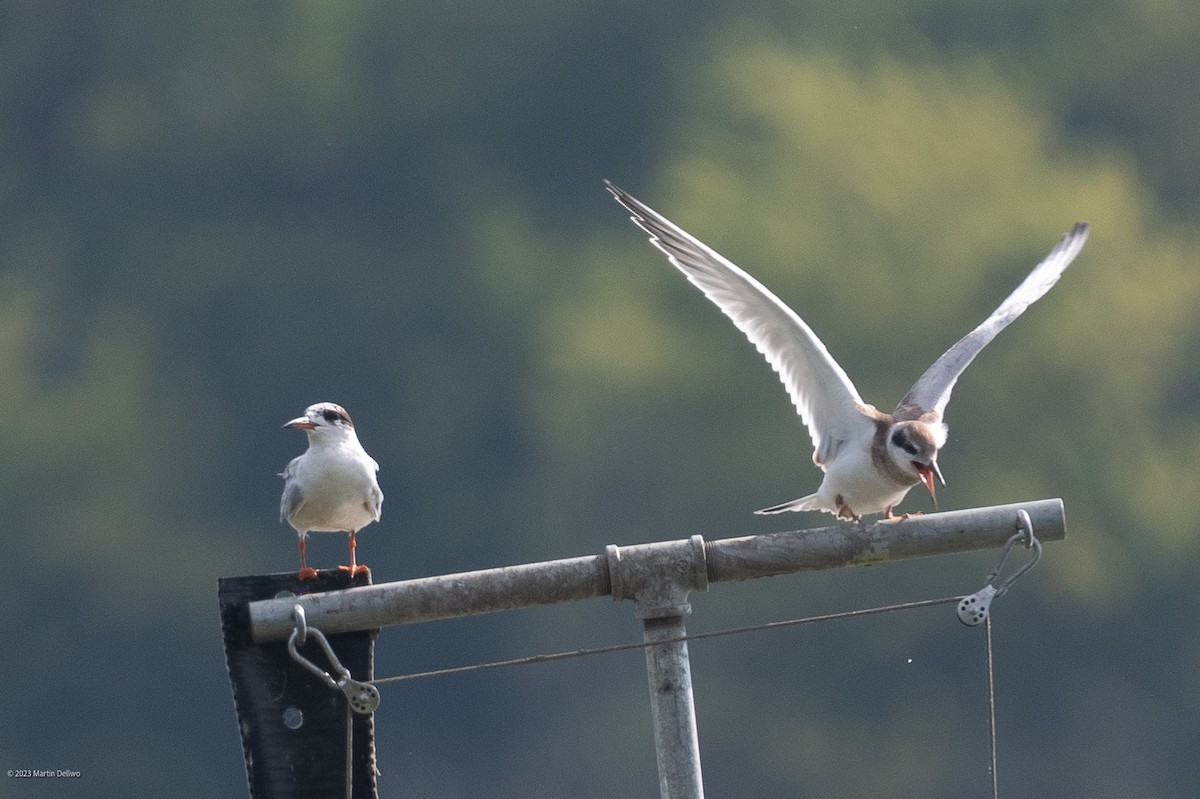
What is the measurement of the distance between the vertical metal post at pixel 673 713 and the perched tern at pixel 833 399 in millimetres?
1973

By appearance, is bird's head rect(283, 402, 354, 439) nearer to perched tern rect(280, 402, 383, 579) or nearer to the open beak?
perched tern rect(280, 402, 383, 579)

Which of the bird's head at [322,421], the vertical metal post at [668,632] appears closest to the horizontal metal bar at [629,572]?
the vertical metal post at [668,632]

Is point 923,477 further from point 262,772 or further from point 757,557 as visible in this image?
point 262,772

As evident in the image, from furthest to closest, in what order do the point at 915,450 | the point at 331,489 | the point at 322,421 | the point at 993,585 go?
1. the point at 915,450
2. the point at 322,421
3. the point at 331,489
4. the point at 993,585

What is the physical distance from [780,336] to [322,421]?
5.14ft

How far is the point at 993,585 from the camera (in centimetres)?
313

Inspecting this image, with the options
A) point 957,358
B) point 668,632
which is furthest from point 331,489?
point 957,358

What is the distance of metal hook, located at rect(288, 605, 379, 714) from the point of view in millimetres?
2920

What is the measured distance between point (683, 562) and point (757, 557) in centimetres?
16

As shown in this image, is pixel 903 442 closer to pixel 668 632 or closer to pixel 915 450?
pixel 915 450

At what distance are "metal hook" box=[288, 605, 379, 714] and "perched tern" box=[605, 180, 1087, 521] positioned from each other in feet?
7.62

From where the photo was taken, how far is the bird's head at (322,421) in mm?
4570

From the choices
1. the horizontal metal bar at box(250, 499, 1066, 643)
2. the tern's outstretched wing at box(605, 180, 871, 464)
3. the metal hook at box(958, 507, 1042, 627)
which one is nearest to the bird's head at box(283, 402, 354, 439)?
the tern's outstretched wing at box(605, 180, 871, 464)

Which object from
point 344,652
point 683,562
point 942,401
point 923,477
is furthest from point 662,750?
point 942,401
